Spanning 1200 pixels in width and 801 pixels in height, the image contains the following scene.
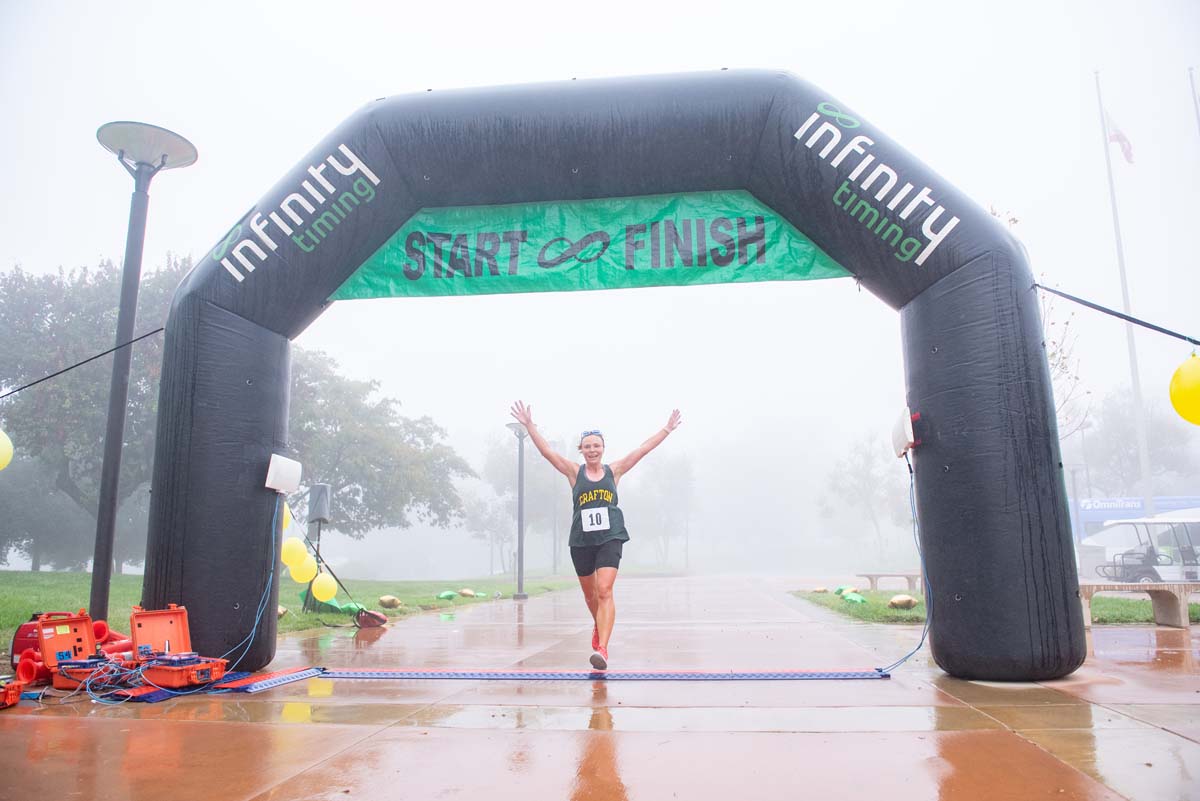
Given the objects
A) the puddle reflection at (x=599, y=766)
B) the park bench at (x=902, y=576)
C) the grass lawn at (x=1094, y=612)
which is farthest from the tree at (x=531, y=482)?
the puddle reflection at (x=599, y=766)

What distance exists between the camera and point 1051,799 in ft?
7.94

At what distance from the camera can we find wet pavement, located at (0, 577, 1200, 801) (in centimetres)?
267

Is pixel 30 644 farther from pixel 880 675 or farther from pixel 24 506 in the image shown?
pixel 24 506

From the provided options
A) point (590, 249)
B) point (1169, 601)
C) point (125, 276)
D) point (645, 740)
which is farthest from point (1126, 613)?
point (125, 276)

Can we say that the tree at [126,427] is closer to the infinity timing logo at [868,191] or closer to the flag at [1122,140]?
the infinity timing logo at [868,191]

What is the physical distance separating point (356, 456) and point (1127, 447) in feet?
176

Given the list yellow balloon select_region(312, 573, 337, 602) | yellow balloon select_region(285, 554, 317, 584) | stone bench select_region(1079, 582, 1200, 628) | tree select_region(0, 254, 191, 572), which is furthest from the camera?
tree select_region(0, 254, 191, 572)

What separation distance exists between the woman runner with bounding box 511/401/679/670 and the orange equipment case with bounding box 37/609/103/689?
3.36 metres

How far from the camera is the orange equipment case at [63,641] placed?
194 inches

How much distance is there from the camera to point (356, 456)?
30484 millimetres

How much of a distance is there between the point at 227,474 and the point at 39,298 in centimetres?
2634

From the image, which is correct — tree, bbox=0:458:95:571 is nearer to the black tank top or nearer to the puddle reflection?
the black tank top

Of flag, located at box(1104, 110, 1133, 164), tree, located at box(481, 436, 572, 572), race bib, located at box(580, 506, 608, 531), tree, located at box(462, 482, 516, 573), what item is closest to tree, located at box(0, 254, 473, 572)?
tree, located at box(481, 436, 572, 572)

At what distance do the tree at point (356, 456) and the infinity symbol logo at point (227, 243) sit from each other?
78.1 ft
